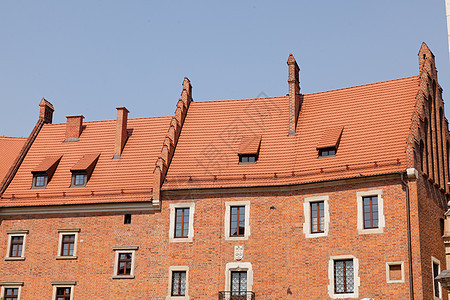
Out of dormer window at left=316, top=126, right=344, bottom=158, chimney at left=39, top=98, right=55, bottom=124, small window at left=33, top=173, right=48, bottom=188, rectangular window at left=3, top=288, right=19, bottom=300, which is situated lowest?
rectangular window at left=3, top=288, right=19, bottom=300

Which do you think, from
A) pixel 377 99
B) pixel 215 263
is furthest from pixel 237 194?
pixel 377 99

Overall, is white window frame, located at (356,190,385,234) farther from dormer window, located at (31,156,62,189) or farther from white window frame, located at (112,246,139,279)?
dormer window, located at (31,156,62,189)

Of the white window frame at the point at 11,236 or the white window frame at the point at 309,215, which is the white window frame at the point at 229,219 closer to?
the white window frame at the point at 309,215

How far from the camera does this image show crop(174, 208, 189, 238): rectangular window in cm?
3856

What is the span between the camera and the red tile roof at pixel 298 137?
1459 inches

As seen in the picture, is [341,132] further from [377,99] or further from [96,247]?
[96,247]

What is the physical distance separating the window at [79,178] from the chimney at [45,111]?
8346 millimetres

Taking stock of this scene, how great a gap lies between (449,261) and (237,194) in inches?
468

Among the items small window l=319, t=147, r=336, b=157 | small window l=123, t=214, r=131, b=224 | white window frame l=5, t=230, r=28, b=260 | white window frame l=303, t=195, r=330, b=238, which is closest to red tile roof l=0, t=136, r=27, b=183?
white window frame l=5, t=230, r=28, b=260

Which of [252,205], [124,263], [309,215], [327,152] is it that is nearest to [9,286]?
[124,263]

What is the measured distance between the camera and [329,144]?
38219 millimetres

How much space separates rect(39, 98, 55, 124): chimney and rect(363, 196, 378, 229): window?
24.4m

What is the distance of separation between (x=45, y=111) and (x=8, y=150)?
4.26 m

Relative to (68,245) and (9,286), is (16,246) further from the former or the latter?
(68,245)
